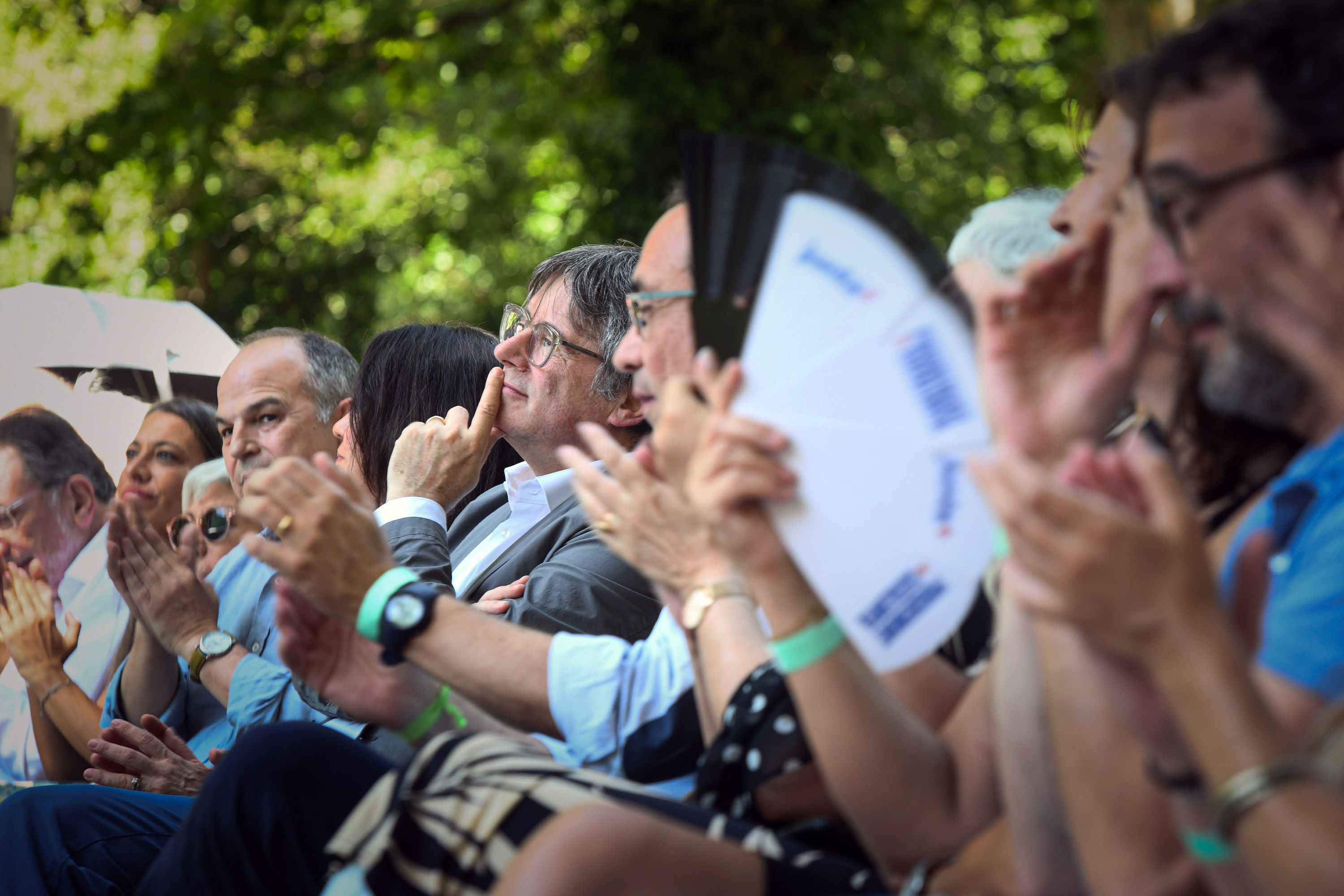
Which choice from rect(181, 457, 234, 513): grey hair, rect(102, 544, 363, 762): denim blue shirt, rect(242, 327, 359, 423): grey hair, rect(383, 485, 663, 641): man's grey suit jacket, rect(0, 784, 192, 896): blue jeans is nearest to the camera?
rect(0, 784, 192, 896): blue jeans

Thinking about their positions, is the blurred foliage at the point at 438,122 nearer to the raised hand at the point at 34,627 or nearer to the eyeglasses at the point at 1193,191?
the raised hand at the point at 34,627

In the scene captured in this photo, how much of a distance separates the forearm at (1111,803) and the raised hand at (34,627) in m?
2.93

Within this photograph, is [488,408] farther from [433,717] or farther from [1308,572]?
[1308,572]

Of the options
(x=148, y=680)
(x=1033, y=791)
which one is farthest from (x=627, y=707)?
(x=148, y=680)

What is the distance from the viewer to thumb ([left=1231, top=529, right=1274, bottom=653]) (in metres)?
1.23

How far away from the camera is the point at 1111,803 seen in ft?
4.19

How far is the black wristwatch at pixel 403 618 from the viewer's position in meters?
2.07

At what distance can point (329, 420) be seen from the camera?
4008 mm

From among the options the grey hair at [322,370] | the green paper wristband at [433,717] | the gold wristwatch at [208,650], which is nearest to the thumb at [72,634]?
the gold wristwatch at [208,650]

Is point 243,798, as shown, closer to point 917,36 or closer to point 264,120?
point 917,36

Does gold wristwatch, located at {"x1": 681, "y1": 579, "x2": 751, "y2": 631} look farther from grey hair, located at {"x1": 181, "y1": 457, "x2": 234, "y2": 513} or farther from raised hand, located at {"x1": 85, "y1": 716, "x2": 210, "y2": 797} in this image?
grey hair, located at {"x1": 181, "y1": 457, "x2": 234, "y2": 513}

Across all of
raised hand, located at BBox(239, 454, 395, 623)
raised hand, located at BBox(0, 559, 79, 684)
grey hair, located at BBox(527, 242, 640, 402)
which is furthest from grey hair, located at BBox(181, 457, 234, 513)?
raised hand, located at BBox(239, 454, 395, 623)

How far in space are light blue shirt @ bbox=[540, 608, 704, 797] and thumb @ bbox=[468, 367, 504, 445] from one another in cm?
109

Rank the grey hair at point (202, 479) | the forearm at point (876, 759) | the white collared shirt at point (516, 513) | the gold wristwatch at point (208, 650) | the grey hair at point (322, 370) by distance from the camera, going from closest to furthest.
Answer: the forearm at point (876, 759) → the gold wristwatch at point (208, 650) → the white collared shirt at point (516, 513) → the grey hair at point (202, 479) → the grey hair at point (322, 370)
